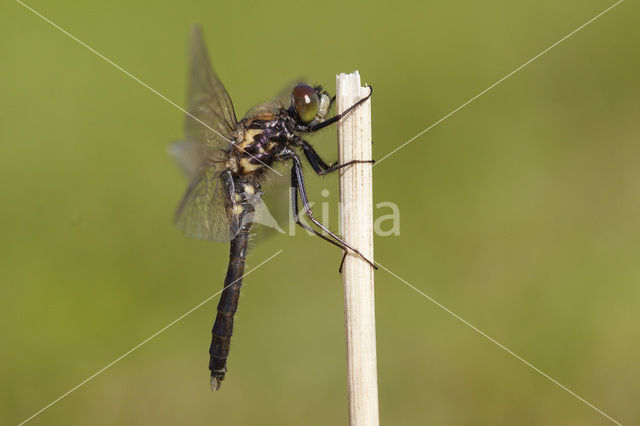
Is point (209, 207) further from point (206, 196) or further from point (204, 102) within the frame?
point (204, 102)

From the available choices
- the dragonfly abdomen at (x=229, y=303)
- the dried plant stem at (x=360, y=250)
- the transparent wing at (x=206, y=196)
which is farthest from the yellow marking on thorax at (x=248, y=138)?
the dried plant stem at (x=360, y=250)

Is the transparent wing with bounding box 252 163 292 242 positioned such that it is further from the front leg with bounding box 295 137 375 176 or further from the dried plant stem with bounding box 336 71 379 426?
the dried plant stem with bounding box 336 71 379 426

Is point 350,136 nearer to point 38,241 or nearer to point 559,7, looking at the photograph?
point 38,241

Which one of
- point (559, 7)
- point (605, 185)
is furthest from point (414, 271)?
point (559, 7)

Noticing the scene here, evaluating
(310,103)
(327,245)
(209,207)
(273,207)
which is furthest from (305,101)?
(327,245)

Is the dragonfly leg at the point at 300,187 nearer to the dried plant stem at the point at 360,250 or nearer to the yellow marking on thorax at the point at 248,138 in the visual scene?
the yellow marking on thorax at the point at 248,138
